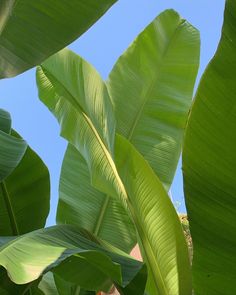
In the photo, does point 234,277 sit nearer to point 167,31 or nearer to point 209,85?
point 209,85

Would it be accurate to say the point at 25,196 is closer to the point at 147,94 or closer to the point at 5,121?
the point at 5,121

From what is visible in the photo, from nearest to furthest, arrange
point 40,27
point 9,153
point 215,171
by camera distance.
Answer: point 215,171 < point 40,27 < point 9,153

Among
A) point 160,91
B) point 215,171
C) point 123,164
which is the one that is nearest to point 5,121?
point 123,164

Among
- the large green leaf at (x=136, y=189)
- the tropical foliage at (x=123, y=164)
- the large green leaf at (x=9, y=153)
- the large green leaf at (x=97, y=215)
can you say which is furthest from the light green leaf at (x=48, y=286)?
the large green leaf at (x=9, y=153)

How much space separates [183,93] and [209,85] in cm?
78

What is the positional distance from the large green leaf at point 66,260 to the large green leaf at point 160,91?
1.57ft

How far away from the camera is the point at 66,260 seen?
33.8 inches

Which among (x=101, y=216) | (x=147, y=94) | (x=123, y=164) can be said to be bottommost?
(x=101, y=216)

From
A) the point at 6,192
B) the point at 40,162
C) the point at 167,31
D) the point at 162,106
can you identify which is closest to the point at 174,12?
the point at 167,31

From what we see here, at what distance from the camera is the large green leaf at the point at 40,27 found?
969 mm

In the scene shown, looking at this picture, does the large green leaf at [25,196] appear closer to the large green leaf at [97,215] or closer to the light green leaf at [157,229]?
the large green leaf at [97,215]

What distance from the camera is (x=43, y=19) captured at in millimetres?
976

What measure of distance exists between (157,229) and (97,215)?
1.54 ft

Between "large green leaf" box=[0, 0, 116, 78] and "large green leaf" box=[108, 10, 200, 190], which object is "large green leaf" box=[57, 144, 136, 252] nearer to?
"large green leaf" box=[108, 10, 200, 190]
